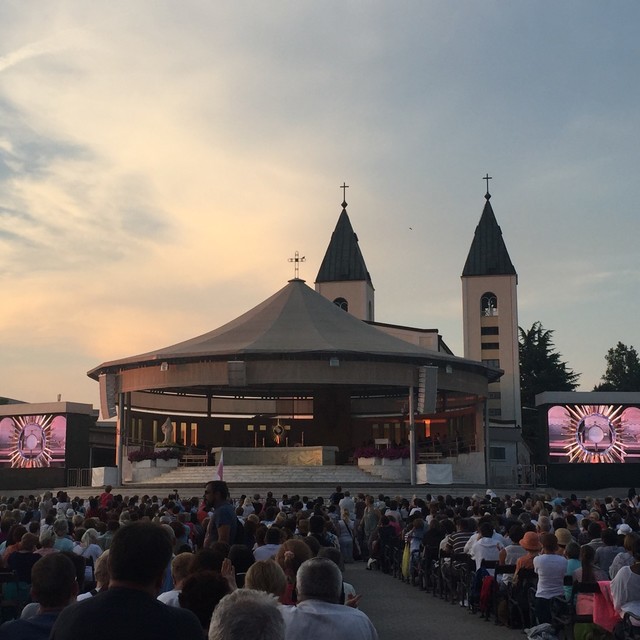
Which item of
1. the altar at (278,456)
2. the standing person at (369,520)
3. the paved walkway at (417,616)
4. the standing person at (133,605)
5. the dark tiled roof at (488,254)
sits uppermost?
the dark tiled roof at (488,254)

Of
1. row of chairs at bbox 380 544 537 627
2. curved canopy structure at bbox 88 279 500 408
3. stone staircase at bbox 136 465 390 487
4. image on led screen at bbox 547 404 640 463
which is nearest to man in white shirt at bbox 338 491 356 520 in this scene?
row of chairs at bbox 380 544 537 627

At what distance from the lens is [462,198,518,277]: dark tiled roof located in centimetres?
6206

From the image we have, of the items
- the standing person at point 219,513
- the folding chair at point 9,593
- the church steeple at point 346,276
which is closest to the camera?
the standing person at point 219,513

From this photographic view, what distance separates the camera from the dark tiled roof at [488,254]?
62.1 m

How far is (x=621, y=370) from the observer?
8388 centimetres

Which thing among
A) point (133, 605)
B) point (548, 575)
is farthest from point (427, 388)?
point (133, 605)

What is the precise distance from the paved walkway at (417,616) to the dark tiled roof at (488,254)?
47.4 m

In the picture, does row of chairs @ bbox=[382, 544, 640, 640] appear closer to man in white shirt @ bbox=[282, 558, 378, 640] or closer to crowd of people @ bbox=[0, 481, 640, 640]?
crowd of people @ bbox=[0, 481, 640, 640]

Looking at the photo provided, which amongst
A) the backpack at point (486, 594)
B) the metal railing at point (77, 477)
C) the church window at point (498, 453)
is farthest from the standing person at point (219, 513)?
the church window at point (498, 453)

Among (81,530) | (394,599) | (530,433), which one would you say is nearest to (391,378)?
(394,599)

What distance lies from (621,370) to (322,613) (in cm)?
8292

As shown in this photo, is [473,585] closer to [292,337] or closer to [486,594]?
[486,594]

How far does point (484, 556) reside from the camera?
1211 cm

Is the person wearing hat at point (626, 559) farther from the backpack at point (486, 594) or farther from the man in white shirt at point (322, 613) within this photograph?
the man in white shirt at point (322, 613)
